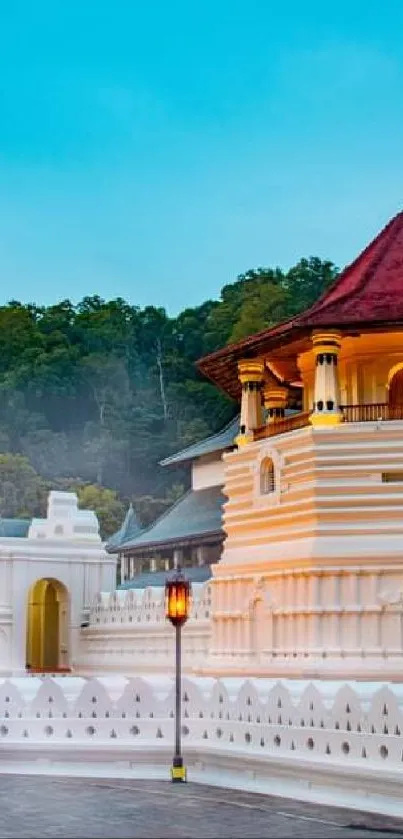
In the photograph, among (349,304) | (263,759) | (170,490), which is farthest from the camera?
(170,490)

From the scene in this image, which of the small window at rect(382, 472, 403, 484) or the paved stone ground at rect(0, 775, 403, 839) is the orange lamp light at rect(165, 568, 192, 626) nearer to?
the paved stone ground at rect(0, 775, 403, 839)

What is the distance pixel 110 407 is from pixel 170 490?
29.6ft

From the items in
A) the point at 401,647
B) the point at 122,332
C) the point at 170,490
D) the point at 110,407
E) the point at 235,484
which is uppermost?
the point at 122,332

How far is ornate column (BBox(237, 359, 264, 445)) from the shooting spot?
2572 cm

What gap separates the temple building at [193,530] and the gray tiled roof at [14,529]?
4251mm

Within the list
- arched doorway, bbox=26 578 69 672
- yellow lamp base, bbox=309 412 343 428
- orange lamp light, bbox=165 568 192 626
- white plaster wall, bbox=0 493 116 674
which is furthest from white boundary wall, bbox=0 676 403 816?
arched doorway, bbox=26 578 69 672

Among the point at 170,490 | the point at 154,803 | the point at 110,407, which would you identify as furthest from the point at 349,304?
the point at 110,407

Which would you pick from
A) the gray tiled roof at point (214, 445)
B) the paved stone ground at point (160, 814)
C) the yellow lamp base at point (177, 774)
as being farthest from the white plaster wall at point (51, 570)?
the paved stone ground at point (160, 814)

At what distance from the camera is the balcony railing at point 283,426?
23955 millimetres

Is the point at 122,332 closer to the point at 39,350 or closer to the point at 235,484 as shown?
the point at 39,350

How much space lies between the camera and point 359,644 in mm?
21719

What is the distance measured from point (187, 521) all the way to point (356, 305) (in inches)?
734

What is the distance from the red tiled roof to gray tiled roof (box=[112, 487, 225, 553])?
12.1 meters

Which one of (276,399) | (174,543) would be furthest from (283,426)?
(174,543)
